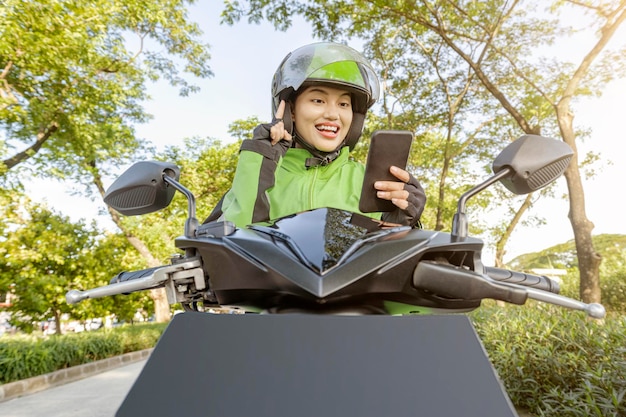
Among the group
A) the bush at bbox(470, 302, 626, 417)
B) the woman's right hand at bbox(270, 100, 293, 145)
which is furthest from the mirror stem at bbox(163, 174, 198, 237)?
the bush at bbox(470, 302, 626, 417)

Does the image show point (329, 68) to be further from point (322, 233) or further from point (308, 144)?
point (322, 233)

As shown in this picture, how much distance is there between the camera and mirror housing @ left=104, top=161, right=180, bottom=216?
1.39 meters

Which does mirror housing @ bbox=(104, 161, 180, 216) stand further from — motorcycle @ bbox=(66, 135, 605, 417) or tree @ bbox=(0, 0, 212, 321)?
tree @ bbox=(0, 0, 212, 321)

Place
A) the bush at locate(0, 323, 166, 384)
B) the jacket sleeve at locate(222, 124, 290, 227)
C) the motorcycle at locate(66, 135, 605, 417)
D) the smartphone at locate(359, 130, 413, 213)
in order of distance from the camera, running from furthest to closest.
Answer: the bush at locate(0, 323, 166, 384) → the jacket sleeve at locate(222, 124, 290, 227) → the smartphone at locate(359, 130, 413, 213) → the motorcycle at locate(66, 135, 605, 417)

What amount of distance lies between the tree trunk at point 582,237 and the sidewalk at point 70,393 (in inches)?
300

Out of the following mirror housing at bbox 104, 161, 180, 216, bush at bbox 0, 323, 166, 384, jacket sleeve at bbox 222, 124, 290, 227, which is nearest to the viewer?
mirror housing at bbox 104, 161, 180, 216

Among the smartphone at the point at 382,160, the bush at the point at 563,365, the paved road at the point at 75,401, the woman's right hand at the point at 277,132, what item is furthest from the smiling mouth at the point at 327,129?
the paved road at the point at 75,401

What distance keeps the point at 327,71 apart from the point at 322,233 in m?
0.90

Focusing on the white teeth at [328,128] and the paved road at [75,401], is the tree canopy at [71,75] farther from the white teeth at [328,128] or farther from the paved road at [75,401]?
the white teeth at [328,128]

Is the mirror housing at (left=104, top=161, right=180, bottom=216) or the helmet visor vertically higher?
the helmet visor

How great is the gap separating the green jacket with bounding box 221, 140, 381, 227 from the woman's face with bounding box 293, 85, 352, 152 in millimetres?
70

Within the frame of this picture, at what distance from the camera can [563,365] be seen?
149 inches

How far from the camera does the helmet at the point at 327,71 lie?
1762 mm

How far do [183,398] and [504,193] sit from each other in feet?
57.8
